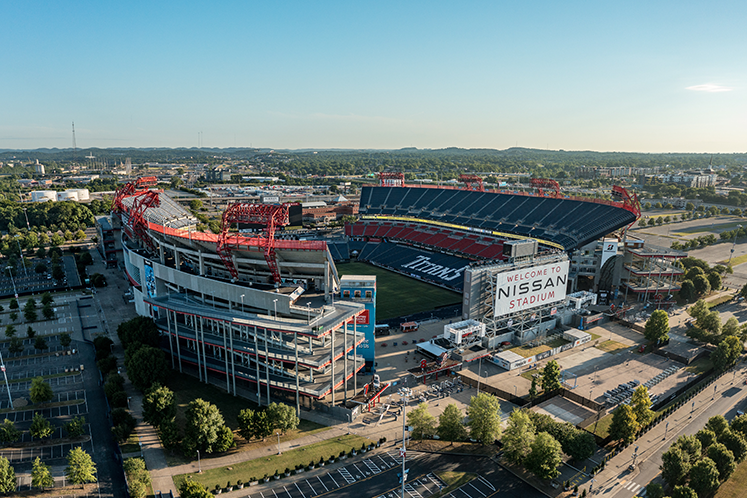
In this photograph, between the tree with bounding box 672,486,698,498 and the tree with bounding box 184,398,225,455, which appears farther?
the tree with bounding box 184,398,225,455

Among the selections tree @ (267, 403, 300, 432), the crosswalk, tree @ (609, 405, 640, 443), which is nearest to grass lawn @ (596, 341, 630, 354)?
tree @ (609, 405, 640, 443)

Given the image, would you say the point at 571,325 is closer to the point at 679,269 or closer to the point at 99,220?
the point at 679,269

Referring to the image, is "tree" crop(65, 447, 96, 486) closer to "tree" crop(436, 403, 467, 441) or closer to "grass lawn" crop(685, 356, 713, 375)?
"tree" crop(436, 403, 467, 441)

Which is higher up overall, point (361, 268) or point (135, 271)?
point (135, 271)

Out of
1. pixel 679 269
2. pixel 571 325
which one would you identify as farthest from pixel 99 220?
pixel 679 269

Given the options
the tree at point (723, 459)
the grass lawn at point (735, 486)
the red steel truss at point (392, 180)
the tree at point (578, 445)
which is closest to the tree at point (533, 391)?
the tree at point (578, 445)

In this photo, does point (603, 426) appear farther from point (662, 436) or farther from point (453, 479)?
point (453, 479)
